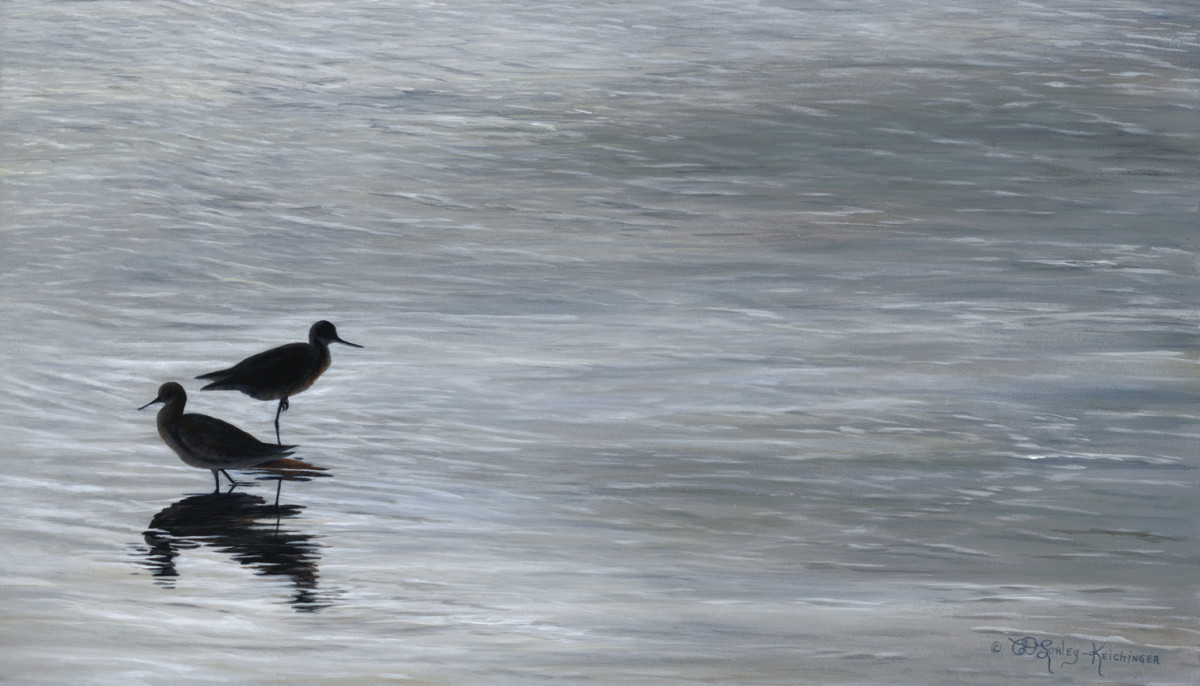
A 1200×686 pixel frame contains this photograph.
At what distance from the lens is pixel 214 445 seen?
95.5 inches

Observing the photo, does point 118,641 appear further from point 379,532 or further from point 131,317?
point 131,317

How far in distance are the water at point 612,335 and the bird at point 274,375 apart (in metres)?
0.05

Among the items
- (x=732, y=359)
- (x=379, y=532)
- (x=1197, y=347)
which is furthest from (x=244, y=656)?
(x=1197, y=347)

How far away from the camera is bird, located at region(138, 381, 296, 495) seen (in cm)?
241

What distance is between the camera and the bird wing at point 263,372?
2.69 m

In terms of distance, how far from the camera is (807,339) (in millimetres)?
3193

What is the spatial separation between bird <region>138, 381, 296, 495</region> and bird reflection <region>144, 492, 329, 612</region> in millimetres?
56

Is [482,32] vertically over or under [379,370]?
over

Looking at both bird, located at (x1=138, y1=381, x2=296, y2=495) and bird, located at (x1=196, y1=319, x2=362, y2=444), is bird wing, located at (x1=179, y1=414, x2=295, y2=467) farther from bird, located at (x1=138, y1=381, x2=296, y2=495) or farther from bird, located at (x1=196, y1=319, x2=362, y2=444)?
bird, located at (x1=196, y1=319, x2=362, y2=444)

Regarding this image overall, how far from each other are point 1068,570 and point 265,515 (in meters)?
1.24
